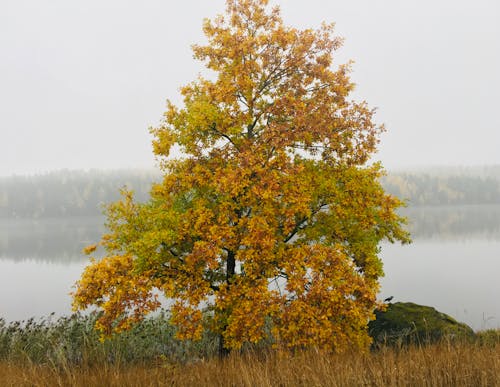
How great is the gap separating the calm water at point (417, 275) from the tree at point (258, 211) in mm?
6902

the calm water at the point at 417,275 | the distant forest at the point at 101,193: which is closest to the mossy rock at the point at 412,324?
the calm water at the point at 417,275

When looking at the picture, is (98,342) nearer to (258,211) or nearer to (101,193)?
(258,211)

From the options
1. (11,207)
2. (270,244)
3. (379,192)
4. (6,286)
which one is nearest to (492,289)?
(379,192)

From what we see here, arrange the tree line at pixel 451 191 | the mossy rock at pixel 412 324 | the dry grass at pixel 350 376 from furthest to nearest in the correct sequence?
the tree line at pixel 451 191 < the mossy rock at pixel 412 324 < the dry grass at pixel 350 376

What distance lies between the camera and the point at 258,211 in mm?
11562

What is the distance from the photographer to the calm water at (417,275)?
33.4 meters

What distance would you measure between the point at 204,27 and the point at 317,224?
764cm

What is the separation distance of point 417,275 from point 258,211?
3988cm

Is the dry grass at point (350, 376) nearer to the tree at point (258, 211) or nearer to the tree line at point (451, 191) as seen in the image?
the tree at point (258, 211)

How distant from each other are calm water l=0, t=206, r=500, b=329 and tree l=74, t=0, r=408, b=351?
22.6 ft

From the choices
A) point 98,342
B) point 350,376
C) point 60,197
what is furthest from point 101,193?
point 350,376

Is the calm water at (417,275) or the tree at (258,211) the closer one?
the tree at (258,211)

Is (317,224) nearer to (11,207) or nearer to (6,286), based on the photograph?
(6,286)

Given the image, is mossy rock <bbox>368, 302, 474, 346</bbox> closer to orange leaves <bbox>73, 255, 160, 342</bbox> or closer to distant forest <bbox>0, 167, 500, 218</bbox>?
orange leaves <bbox>73, 255, 160, 342</bbox>
